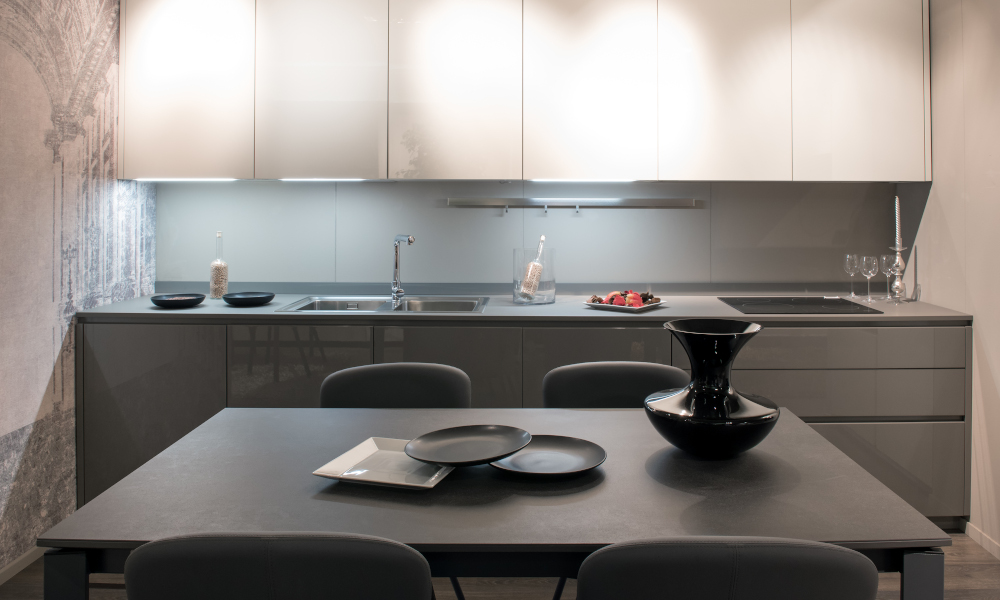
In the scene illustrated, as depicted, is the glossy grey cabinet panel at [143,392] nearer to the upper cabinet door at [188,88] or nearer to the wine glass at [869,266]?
the upper cabinet door at [188,88]

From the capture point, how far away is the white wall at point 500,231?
11.8ft

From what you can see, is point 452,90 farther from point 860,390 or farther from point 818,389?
point 860,390

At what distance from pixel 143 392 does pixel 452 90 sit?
1899 mm

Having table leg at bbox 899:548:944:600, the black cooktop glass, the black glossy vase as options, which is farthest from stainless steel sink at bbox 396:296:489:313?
table leg at bbox 899:548:944:600

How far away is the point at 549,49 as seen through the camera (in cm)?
322

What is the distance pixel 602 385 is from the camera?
211 cm

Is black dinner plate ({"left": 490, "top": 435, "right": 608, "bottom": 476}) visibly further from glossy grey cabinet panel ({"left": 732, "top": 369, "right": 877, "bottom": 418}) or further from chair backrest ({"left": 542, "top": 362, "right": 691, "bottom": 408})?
glossy grey cabinet panel ({"left": 732, "top": 369, "right": 877, "bottom": 418})

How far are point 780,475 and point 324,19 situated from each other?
111 inches

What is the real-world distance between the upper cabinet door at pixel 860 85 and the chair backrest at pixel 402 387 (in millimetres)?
2118

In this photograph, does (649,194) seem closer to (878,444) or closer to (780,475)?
(878,444)

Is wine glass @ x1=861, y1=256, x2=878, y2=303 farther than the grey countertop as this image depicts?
Yes

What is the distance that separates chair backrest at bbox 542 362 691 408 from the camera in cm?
209

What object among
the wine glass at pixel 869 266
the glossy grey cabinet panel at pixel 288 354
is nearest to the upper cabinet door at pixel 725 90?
the wine glass at pixel 869 266

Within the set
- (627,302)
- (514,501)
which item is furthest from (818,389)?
(514,501)
